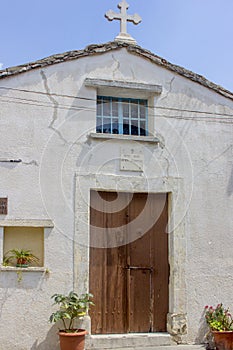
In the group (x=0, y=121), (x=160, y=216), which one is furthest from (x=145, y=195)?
(x=0, y=121)

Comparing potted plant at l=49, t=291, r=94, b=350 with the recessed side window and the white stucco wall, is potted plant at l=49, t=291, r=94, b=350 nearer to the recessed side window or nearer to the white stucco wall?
the white stucco wall

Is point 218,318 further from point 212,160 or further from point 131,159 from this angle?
point 131,159

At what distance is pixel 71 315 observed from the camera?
7.87 meters

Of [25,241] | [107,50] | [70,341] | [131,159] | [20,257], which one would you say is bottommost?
[70,341]

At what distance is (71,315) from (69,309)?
0.09 metres

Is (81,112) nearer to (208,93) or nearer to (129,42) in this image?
(129,42)

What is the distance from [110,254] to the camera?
866 centimetres

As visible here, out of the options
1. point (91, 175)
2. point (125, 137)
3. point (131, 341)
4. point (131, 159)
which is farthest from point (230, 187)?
point (131, 341)

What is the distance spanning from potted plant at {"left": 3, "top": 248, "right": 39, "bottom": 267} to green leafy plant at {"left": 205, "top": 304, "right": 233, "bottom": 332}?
119 inches

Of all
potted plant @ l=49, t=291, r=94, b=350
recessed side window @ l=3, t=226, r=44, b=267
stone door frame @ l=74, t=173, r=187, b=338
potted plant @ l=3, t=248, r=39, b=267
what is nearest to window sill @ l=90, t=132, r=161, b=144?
stone door frame @ l=74, t=173, r=187, b=338

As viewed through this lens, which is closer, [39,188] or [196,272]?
[39,188]

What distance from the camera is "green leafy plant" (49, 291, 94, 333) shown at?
7.76 metres

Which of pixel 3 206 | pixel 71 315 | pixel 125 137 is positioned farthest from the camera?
pixel 125 137

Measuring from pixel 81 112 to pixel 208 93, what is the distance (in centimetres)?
240
